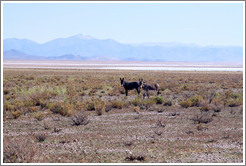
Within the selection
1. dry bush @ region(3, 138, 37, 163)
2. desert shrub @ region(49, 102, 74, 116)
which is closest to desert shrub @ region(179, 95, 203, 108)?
desert shrub @ region(49, 102, 74, 116)

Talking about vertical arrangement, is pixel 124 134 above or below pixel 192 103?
below

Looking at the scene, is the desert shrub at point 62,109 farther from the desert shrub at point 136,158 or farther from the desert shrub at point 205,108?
the desert shrub at point 136,158

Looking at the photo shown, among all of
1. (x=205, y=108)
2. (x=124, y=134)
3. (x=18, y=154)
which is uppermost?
(x=18, y=154)

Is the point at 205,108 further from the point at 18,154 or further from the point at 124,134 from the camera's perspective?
the point at 18,154

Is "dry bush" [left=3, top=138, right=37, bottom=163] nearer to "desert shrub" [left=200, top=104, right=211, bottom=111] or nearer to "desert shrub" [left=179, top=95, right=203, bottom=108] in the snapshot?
"desert shrub" [left=200, top=104, right=211, bottom=111]

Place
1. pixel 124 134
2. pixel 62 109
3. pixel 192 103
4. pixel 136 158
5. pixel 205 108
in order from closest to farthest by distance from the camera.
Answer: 1. pixel 136 158
2. pixel 124 134
3. pixel 62 109
4. pixel 205 108
5. pixel 192 103

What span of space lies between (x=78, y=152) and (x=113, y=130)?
3230 mm

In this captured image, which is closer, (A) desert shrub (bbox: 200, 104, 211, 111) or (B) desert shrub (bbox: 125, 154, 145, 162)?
(B) desert shrub (bbox: 125, 154, 145, 162)

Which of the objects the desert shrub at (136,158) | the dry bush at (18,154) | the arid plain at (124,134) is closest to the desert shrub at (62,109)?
the arid plain at (124,134)

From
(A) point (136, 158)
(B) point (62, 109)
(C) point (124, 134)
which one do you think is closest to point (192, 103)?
(B) point (62, 109)

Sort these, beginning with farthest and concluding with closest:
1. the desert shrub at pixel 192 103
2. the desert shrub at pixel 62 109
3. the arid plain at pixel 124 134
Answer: the desert shrub at pixel 192 103
the desert shrub at pixel 62 109
the arid plain at pixel 124 134

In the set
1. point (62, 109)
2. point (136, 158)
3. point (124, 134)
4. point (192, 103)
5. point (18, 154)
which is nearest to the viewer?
point (18, 154)

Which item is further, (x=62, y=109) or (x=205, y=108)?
(x=205, y=108)

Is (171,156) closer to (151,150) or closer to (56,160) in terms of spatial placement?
(151,150)
